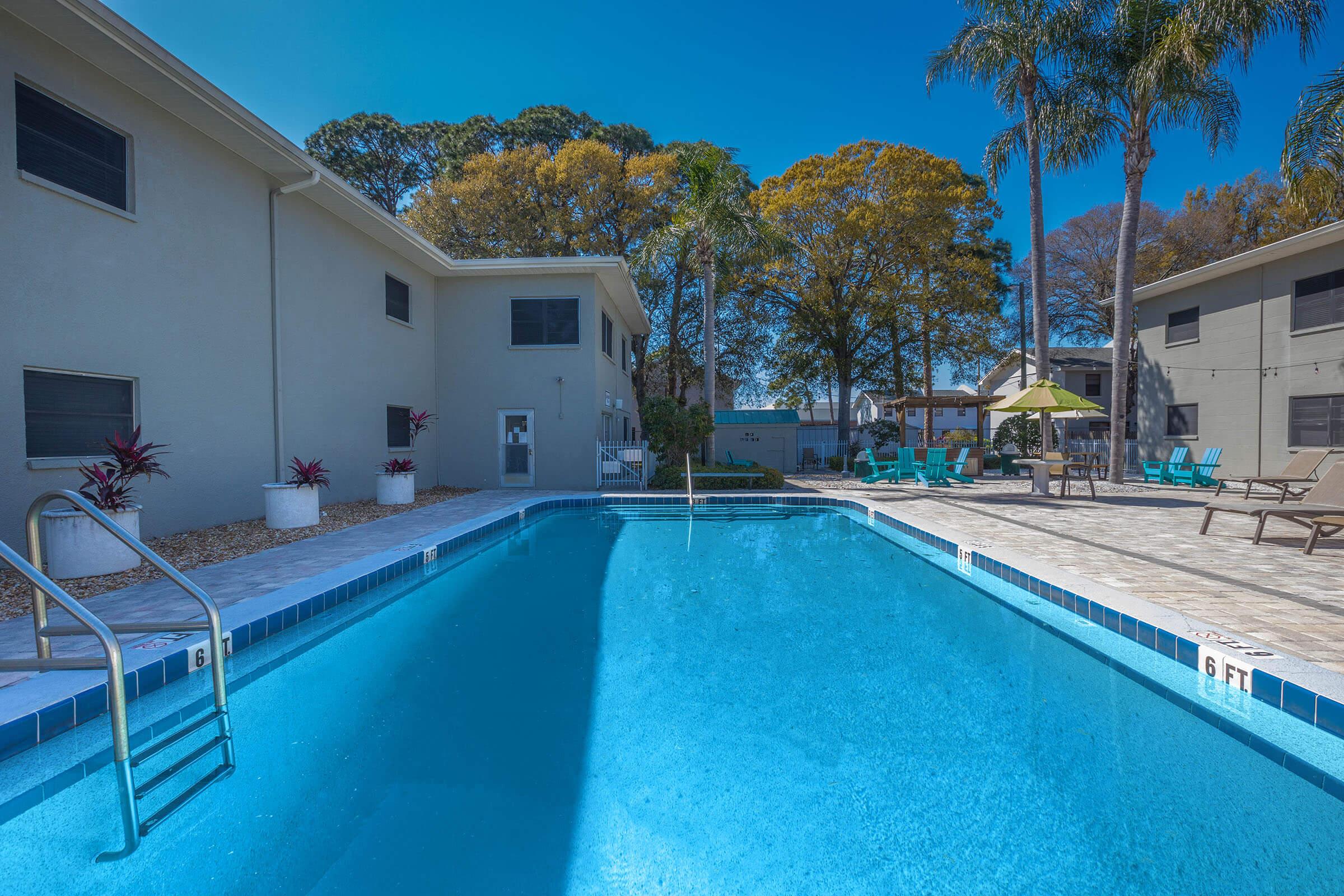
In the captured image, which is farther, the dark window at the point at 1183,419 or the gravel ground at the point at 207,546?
the dark window at the point at 1183,419

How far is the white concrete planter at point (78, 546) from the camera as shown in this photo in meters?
4.94

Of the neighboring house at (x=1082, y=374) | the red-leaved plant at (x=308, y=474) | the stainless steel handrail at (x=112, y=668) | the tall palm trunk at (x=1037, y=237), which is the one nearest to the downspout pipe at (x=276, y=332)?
the red-leaved plant at (x=308, y=474)

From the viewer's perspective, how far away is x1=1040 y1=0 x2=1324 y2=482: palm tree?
10594mm

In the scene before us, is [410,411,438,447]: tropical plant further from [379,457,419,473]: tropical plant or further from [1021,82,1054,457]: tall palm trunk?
[1021,82,1054,457]: tall palm trunk

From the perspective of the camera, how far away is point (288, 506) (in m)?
7.49

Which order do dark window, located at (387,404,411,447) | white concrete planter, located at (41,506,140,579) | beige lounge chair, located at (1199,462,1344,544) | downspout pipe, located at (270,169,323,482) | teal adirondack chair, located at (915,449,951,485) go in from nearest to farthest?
white concrete planter, located at (41,506,140,579) < beige lounge chair, located at (1199,462,1344,544) < downspout pipe, located at (270,169,323,482) < dark window, located at (387,404,411,447) < teal adirondack chair, located at (915,449,951,485)

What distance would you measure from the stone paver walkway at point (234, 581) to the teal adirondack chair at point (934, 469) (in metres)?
10.2

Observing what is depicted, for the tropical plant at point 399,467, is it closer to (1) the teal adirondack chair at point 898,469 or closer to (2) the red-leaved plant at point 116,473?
(2) the red-leaved plant at point 116,473

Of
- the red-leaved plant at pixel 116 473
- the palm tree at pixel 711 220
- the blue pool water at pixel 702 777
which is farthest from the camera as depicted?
the palm tree at pixel 711 220

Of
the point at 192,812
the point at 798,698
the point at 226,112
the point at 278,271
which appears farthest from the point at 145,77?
the point at 798,698

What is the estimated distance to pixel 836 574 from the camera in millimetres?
6621

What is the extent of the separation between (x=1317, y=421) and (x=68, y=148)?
21154 millimetres

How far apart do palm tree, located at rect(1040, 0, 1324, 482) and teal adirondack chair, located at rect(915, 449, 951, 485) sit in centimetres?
329

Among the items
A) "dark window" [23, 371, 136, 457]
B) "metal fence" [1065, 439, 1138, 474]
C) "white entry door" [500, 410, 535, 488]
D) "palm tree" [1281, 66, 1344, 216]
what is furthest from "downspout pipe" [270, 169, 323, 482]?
"metal fence" [1065, 439, 1138, 474]
